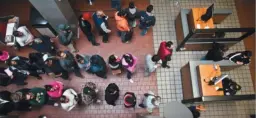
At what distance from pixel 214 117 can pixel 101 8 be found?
13.6ft

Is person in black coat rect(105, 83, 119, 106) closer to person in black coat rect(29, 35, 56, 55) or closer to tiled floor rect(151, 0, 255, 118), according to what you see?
tiled floor rect(151, 0, 255, 118)

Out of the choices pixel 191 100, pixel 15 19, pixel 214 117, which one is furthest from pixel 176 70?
pixel 15 19

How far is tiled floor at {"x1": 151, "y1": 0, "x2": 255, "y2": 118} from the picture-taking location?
5.71 m

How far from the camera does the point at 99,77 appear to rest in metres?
5.81

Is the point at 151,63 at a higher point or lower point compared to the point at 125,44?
lower

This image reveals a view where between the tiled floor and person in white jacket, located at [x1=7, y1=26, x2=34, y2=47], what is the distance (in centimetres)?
318

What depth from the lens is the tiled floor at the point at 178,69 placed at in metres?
5.71

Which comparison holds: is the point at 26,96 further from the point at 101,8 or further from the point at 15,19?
the point at 101,8

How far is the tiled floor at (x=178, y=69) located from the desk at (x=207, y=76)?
3.09 ft

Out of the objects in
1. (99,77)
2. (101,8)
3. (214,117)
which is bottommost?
(214,117)

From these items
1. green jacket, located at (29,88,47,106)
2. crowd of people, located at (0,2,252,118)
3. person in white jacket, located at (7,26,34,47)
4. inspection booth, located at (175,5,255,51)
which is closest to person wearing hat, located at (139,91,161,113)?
crowd of people, located at (0,2,252,118)

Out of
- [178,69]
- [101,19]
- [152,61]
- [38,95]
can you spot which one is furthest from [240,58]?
[38,95]

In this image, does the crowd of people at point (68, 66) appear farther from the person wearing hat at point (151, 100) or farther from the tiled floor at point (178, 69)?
the tiled floor at point (178, 69)

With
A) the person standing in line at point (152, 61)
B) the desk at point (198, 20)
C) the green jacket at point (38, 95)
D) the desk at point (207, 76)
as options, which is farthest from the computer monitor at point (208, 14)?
the green jacket at point (38, 95)
